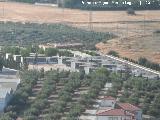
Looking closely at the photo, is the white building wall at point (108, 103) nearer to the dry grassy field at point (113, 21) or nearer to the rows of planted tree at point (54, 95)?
the rows of planted tree at point (54, 95)

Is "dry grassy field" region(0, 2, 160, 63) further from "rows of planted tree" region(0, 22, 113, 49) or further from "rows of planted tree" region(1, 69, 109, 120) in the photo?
"rows of planted tree" region(1, 69, 109, 120)

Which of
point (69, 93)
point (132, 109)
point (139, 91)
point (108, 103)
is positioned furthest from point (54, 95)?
point (132, 109)

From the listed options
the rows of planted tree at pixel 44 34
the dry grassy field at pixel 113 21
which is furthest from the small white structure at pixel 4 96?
the rows of planted tree at pixel 44 34

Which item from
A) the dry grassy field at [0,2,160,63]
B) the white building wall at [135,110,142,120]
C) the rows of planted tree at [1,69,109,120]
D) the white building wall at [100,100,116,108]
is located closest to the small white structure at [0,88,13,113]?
the rows of planted tree at [1,69,109,120]

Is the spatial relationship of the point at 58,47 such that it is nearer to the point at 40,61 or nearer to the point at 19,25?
the point at 40,61

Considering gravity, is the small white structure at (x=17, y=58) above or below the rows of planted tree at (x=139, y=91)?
above

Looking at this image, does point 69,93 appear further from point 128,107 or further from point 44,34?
point 44,34
